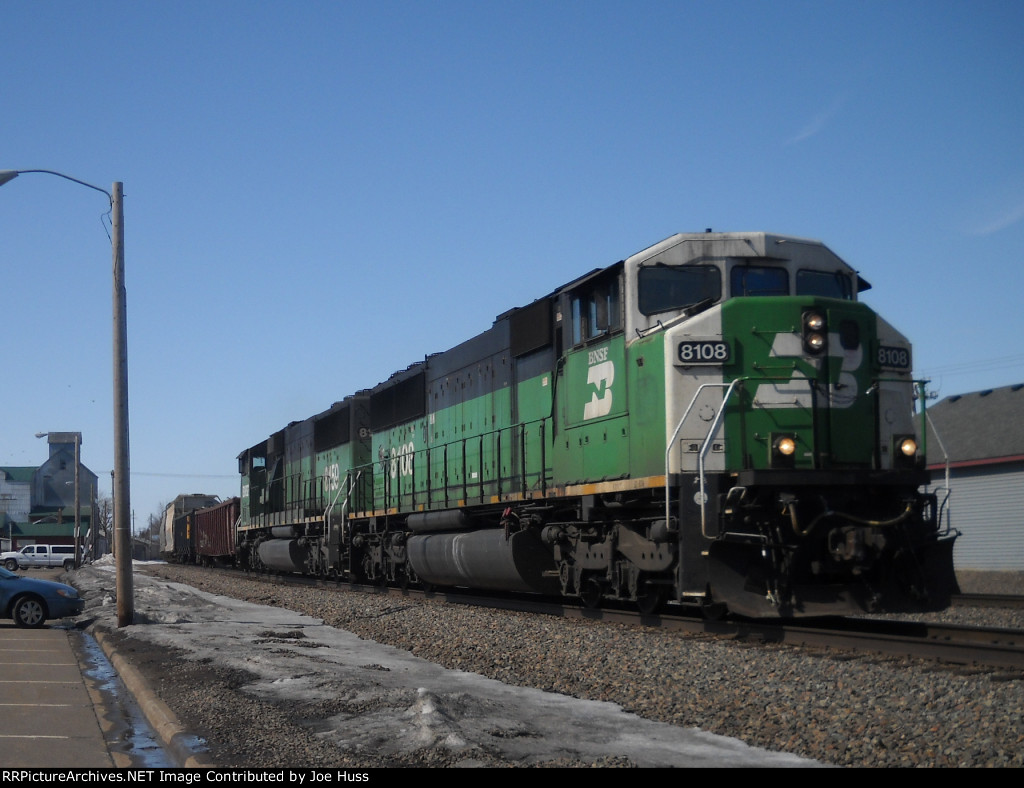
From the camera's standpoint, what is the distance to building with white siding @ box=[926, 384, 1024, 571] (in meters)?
23.5

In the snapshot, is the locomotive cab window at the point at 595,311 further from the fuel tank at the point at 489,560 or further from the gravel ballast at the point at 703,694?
the gravel ballast at the point at 703,694

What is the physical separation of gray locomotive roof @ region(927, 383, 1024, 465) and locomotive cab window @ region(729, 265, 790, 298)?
1393 centimetres

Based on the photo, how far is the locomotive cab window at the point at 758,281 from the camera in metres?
10.7

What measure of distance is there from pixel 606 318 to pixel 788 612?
4040 mm

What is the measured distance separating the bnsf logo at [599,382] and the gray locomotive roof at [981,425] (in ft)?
45.1

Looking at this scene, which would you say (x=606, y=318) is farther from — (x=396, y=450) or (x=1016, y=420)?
(x=1016, y=420)

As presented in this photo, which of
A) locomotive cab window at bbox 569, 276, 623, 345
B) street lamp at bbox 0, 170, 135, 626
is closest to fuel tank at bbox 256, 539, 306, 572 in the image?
street lamp at bbox 0, 170, 135, 626

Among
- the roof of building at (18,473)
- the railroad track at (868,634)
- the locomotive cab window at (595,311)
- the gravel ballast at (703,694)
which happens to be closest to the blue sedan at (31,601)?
the gravel ballast at (703,694)

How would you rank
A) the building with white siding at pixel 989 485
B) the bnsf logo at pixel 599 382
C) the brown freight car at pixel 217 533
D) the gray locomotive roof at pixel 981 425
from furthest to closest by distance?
1. the brown freight car at pixel 217 533
2. the gray locomotive roof at pixel 981 425
3. the building with white siding at pixel 989 485
4. the bnsf logo at pixel 599 382

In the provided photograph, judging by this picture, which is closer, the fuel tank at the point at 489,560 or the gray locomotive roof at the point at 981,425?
the fuel tank at the point at 489,560

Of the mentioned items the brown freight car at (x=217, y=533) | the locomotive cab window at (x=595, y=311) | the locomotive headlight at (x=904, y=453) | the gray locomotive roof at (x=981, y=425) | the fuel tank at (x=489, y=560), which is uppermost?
the locomotive cab window at (x=595, y=311)

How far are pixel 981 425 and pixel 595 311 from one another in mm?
17937

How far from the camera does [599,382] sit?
11.9m
